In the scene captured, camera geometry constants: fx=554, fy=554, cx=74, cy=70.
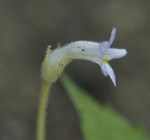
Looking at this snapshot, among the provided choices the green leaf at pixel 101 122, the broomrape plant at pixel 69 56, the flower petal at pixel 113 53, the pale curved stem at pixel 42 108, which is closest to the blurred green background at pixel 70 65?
the green leaf at pixel 101 122

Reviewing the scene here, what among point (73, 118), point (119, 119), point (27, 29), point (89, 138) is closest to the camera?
point (89, 138)

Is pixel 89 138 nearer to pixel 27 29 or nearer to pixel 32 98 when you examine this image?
pixel 32 98

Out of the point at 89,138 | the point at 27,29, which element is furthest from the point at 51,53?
the point at 27,29

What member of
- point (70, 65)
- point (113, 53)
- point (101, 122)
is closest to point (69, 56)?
point (113, 53)

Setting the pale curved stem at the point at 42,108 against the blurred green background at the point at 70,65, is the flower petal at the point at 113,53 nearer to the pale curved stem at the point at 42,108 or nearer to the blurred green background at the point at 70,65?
the pale curved stem at the point at 42,108

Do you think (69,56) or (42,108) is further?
(42,108)

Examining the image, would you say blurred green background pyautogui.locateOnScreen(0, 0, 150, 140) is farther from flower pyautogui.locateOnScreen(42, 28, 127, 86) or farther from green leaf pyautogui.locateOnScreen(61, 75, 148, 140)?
flower pyautogui.locateOnScreen(42, 28, 127, 86)

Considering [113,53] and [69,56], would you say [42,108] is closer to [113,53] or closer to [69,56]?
[69,56]
